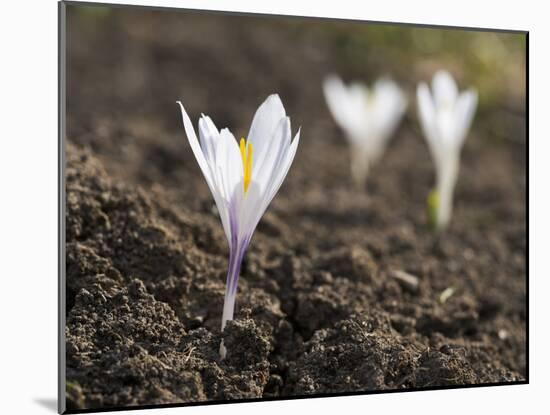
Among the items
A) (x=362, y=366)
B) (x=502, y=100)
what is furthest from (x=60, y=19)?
(x=502, y=100)

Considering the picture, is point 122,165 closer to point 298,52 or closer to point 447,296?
point 447,296

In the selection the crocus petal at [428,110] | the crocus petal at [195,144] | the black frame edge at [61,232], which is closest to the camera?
the crocus petal at [195,144]

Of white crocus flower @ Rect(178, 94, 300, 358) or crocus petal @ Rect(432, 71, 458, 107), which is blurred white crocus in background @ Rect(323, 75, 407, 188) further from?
white crocus flower @ Rect(178, 94, 300, 358)

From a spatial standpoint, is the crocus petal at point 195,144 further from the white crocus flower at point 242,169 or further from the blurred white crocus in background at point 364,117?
the blurred white crocus in background at point 364,117

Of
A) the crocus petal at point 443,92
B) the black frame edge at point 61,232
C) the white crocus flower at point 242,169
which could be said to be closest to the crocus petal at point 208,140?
the white crocus flower at point 242,169

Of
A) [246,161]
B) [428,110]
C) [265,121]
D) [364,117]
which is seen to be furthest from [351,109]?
[246,161]

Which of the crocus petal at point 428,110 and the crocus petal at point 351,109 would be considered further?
the crocus petal at point 351,109

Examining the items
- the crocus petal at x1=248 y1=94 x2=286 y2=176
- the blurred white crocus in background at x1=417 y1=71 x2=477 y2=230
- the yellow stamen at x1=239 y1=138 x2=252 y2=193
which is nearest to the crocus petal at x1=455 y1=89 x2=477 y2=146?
the blurred white crocus in background at x1=417 y1=71 x2=477 y2=230

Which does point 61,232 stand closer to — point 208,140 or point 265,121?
point 208,140

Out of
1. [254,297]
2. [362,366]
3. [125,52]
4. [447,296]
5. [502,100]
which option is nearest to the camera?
[362,366]
